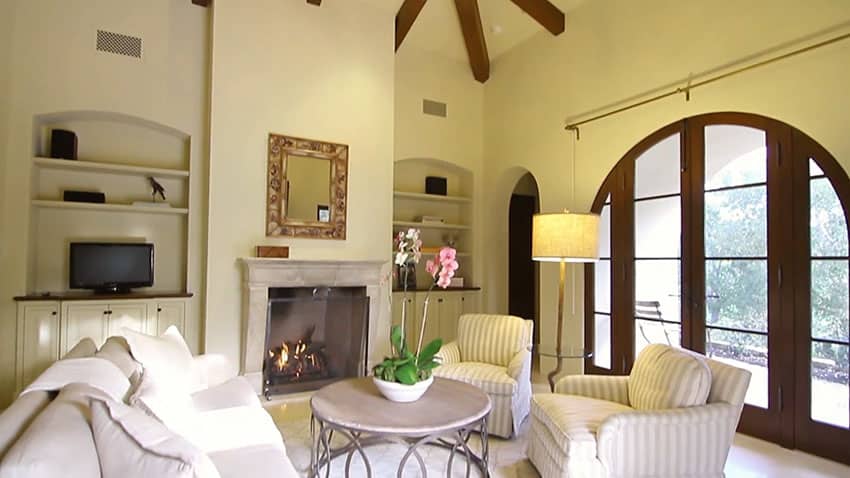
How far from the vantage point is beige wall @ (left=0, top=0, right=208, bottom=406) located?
3928 mm

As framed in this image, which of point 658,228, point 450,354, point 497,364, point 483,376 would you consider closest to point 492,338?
point 497,364

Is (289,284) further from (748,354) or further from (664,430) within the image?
(748,354)

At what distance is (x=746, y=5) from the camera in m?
3.58

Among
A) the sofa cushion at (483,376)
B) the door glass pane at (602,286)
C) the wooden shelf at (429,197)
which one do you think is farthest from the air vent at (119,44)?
the door glass pane at (602,286)

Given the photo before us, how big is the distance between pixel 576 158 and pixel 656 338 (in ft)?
6.47

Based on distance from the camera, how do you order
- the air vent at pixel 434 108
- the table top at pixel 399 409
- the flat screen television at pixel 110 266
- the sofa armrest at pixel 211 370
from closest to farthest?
the table top at pixel 399 409
the sofa armrest at pixel 211 370
the flat screen television at pixel 110 266
the air vent at pixel 434 108

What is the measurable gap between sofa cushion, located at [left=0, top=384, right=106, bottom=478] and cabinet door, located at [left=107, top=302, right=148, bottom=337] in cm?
310

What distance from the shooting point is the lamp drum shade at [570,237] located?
11.7 feet

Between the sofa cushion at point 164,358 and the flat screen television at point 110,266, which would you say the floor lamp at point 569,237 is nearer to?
the sofa cushion at point 164,358

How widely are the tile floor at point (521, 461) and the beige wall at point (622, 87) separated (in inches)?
58.0

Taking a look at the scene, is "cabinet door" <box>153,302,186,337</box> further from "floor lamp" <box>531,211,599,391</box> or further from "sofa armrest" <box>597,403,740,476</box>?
"sofa armrest" <box>597,403,740,476</box>

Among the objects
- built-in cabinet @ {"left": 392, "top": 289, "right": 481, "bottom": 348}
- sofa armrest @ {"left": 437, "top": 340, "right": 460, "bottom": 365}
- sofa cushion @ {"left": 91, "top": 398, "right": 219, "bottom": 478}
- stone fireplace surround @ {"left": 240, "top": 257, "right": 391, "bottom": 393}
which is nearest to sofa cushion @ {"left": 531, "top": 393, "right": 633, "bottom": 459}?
sofa armrest @ {"left": 437, "top": 340, "right": 460, "bottom": 365}

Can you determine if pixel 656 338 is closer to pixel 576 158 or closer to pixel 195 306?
pixel 576 158

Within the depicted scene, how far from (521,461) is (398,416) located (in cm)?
117
